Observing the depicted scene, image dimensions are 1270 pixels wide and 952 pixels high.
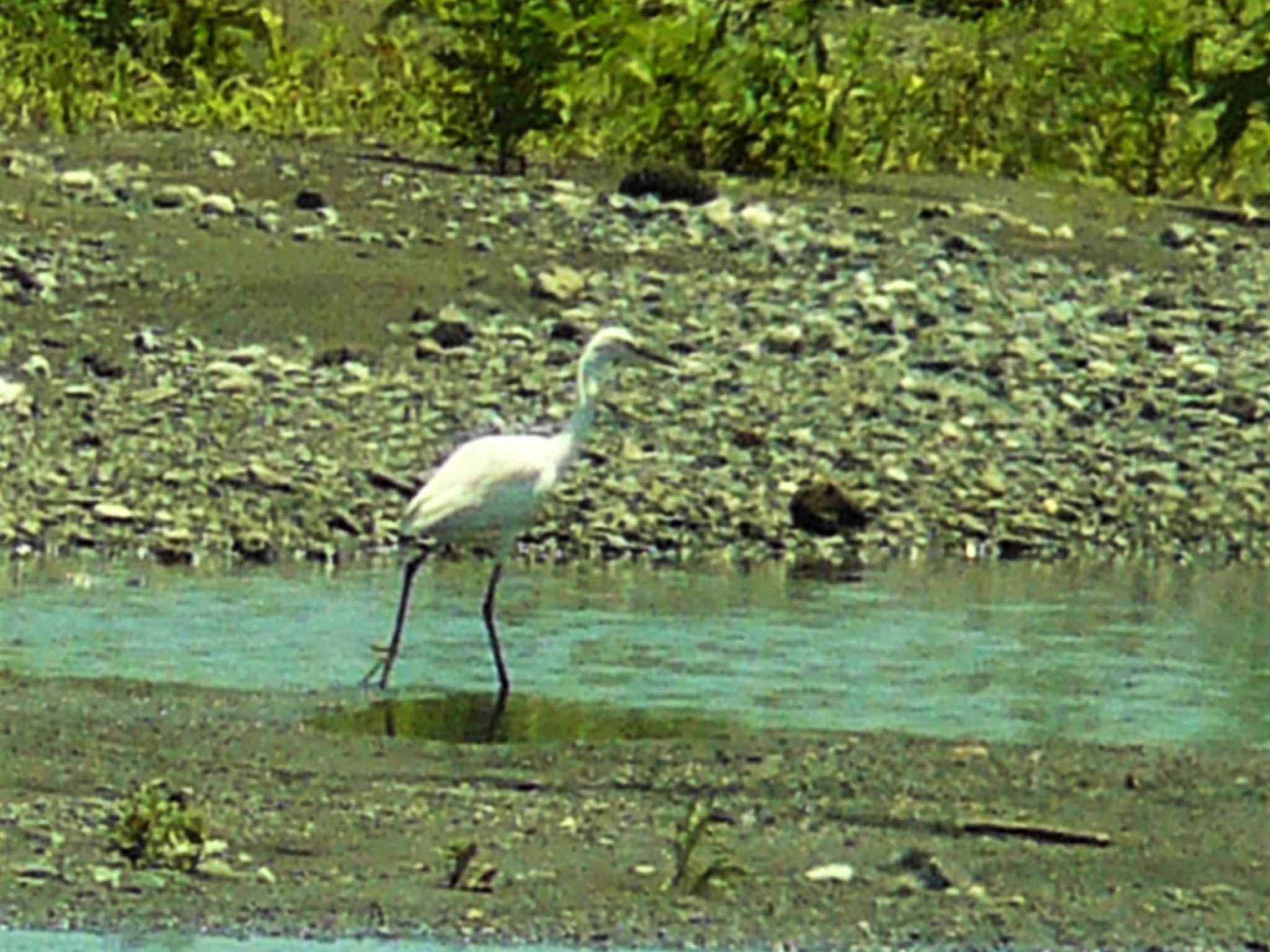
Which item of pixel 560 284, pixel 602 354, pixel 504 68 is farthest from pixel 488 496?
pixel 504 68

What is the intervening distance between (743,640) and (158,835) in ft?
15.5

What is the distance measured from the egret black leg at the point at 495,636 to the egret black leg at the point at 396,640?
0.76 feet

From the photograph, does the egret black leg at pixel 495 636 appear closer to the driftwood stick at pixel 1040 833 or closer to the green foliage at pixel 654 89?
the driftwood stick at pixel 1040 833

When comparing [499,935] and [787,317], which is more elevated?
[787,317]

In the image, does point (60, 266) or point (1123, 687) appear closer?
point (1123, 687)

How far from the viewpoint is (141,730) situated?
33.9 ft

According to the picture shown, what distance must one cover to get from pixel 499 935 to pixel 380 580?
6.14 meters

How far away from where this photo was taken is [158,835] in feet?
27.7

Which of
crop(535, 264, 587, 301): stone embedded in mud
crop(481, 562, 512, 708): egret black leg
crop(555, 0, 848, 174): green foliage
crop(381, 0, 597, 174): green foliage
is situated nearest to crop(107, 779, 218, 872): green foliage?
crop(481, 562, 512, 708): egret black leg

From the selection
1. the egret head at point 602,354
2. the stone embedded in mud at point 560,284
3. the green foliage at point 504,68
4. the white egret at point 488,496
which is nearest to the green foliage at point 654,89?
the green foliage at point 504,68

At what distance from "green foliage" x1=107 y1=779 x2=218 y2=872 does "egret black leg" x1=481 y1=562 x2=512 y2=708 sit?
3.07 metres

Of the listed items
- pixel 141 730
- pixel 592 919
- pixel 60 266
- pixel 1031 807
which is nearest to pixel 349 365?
pixel 60 266

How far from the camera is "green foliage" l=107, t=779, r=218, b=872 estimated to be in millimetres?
8430

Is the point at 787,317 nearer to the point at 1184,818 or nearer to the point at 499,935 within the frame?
the point at 1184,818
